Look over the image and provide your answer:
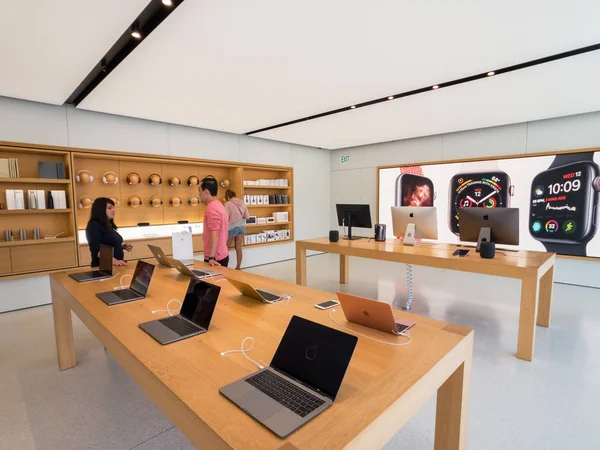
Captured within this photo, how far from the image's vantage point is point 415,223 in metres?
4.18

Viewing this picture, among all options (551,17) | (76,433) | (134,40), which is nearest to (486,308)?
(551,17)

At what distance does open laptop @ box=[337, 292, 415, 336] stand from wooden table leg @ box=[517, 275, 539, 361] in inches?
74.7

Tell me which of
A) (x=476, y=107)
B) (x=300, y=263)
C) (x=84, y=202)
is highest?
(x=476, y=107)

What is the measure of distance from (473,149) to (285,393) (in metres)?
6.44

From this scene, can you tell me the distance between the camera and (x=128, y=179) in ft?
16.9

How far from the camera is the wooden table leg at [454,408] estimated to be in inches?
57.5

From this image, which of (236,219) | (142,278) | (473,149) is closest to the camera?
(142,278)

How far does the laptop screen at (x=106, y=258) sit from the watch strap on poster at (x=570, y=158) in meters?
6.55

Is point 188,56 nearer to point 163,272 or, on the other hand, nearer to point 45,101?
point 163,272

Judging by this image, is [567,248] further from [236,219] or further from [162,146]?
[162,146]

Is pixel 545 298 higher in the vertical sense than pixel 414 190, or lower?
lower

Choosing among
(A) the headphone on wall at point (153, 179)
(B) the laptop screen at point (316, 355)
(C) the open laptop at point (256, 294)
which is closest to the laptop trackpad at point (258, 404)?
(B) the laptop screen at point (316, 355)

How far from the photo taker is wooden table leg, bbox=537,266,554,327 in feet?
11.4

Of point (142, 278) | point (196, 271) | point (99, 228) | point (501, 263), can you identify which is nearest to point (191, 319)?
point (142, 278)
